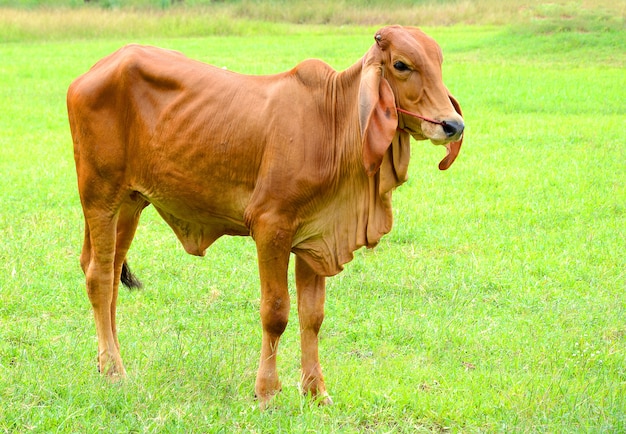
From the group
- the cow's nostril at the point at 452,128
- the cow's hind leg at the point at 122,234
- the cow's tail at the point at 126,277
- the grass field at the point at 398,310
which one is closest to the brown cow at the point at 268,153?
the cow's nostril at the point at 452,128

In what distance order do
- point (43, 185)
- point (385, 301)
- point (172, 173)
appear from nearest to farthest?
1. point (172, 173)
2. point (385, 301)
3. point (43, 185)

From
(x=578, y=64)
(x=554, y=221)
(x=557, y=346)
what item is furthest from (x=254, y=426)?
(x=578, y=64)

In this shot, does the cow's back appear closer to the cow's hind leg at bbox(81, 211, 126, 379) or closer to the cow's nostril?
the cow's hind leg at bbox(81, 211, 126, 379)

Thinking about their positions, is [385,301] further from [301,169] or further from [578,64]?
[578,64]

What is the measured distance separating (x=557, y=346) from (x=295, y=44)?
17259mm

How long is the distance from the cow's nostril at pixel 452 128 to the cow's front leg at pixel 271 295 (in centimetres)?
80

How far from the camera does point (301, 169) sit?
3.77 metres

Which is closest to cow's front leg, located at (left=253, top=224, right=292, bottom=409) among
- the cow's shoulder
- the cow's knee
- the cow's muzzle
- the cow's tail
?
the cow's knee

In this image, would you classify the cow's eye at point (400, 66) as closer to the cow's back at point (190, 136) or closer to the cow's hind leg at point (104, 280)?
the cow's back at point (190, 136)

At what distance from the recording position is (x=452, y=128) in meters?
3.57

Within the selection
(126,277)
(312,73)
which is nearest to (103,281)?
(126,277)

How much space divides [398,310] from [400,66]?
220cm

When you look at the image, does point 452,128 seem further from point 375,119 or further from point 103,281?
point 103,281

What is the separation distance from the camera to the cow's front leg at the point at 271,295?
3.79 metres
